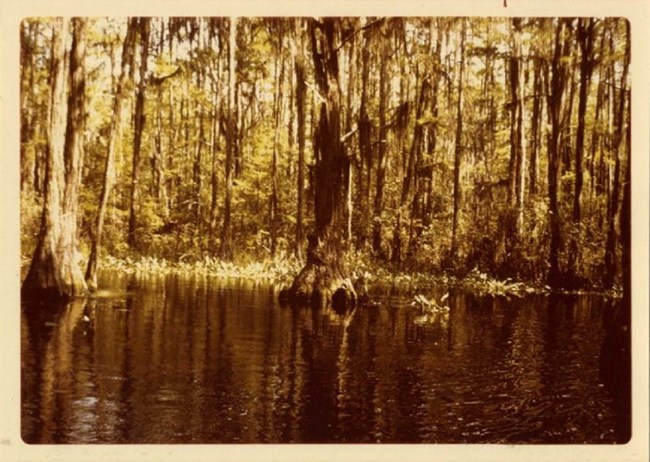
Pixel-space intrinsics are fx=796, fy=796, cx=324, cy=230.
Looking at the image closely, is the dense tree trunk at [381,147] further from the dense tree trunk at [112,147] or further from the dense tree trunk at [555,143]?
the dense tree trunk at [112,147]

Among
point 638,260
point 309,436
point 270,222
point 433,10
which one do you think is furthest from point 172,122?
point 638,260

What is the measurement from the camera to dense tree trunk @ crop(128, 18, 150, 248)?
4.10m

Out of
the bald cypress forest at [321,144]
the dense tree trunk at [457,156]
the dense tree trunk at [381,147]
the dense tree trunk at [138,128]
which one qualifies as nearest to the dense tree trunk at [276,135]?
the bald cypress forest at [321,144]

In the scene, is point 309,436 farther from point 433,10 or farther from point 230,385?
point 433,10

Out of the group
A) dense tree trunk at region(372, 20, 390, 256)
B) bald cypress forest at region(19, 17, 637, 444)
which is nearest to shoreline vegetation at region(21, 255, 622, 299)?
bald cypress forest at region(19, 17, 637, 444)

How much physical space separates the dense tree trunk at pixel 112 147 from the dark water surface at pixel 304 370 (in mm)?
122

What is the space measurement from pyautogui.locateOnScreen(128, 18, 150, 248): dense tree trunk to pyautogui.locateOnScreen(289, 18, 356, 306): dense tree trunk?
88 cm

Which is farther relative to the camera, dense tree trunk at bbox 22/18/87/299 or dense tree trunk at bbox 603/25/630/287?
dense tree trunk at bbox 603/25/630/287

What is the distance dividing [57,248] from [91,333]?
473 millimetres

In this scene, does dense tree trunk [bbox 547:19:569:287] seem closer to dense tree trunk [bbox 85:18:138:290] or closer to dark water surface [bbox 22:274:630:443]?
dark water surface [bbox 22:274:630:443]

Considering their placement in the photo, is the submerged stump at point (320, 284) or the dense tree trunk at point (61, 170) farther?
the submerged stump at point (320, 284)

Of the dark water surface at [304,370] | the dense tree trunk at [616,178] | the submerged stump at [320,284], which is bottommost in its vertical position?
the dark water surface at [304,370]

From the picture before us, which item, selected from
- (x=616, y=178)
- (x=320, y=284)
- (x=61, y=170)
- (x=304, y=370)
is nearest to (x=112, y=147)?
(x=61, y=170)

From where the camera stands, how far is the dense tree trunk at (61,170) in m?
4.08
